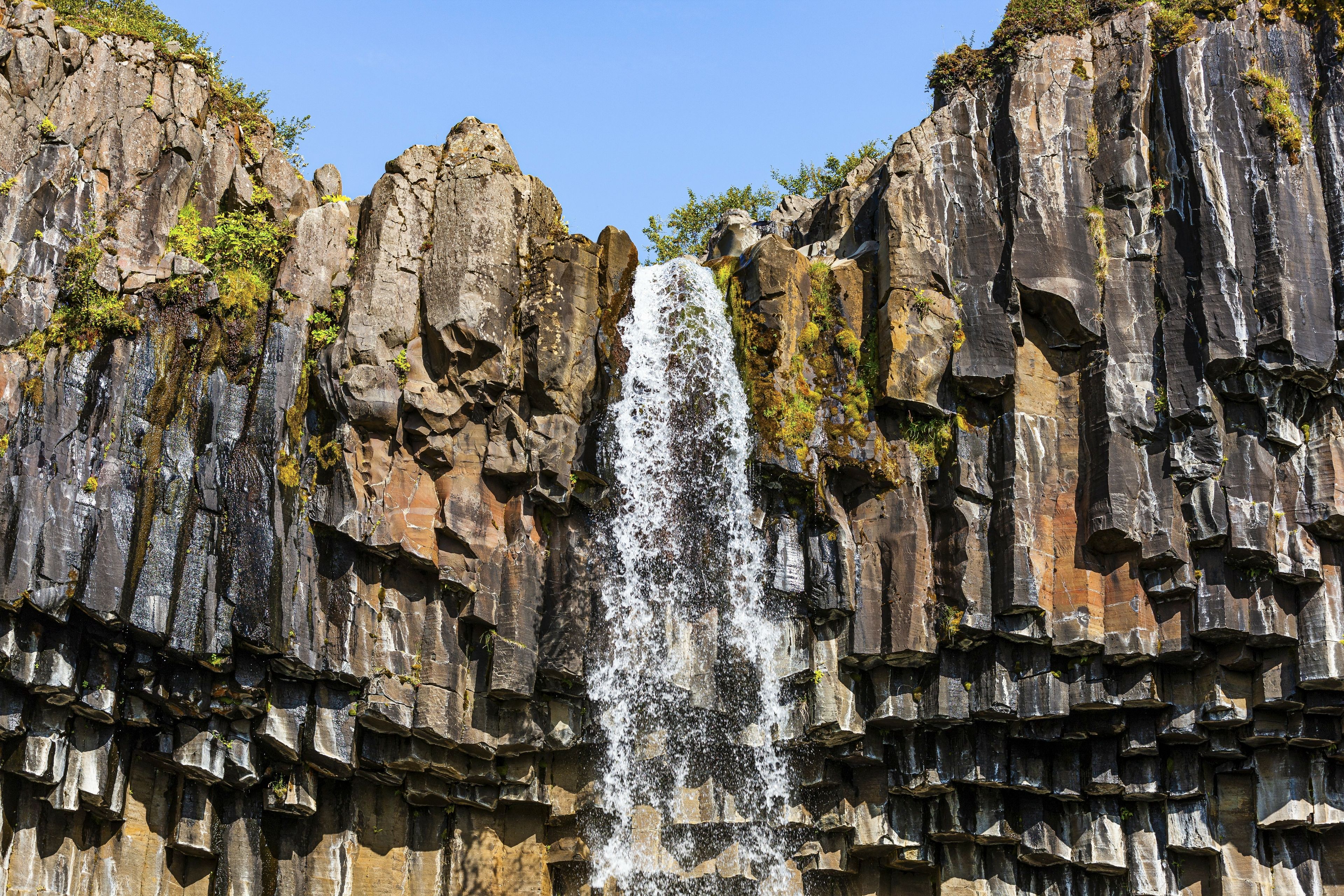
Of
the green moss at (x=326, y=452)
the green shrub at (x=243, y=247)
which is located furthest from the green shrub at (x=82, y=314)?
the green moss at (x=326, y=452)

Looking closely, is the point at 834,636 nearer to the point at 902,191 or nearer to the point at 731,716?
the point at 731,716

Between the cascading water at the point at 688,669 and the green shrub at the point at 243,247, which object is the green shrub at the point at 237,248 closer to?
the green shrub at the point at 243,247

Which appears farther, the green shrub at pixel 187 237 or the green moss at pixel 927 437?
the green shrub at pixel 187 237

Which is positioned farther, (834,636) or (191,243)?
(191,243)

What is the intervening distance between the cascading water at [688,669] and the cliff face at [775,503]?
439mm

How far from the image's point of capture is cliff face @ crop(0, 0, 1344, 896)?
18500 mm

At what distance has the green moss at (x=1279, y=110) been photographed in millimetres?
19766

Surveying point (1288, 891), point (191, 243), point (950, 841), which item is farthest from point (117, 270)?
point (1288, 891)

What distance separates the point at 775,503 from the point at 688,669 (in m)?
3.14

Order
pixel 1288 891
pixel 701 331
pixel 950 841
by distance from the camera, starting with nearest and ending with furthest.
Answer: pixel 1288 891, pixel 950 841, pixel 701 331

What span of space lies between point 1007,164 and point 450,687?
12963mm

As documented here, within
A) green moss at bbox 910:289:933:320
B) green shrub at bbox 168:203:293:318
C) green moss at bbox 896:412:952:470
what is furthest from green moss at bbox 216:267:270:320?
green moss at bbox 896:412:952:470

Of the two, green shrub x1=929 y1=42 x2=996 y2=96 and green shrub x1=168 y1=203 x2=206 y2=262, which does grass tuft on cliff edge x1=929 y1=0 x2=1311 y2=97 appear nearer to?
green shrub x1=929 y1=42 x2=996 y2=96

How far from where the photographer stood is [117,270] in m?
19.9
